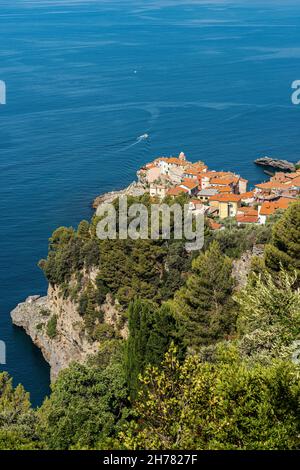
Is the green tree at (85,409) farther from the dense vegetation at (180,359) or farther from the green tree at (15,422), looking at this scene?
the green tree at (15,422)

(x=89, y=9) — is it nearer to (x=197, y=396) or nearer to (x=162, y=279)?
(x=162, y=279)

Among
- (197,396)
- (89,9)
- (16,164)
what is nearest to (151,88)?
(16,164)

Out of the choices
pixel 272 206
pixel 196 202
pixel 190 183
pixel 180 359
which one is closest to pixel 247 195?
pixel 190 183

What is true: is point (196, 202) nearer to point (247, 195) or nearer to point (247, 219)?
point (247, 195)

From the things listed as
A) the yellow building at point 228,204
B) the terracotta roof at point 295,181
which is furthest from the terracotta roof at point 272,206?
the terracotta roof at point 295,181

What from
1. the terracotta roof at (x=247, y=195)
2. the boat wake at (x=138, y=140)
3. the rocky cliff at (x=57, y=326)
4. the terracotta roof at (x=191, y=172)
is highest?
the boat wake at (x=138, y=140)
